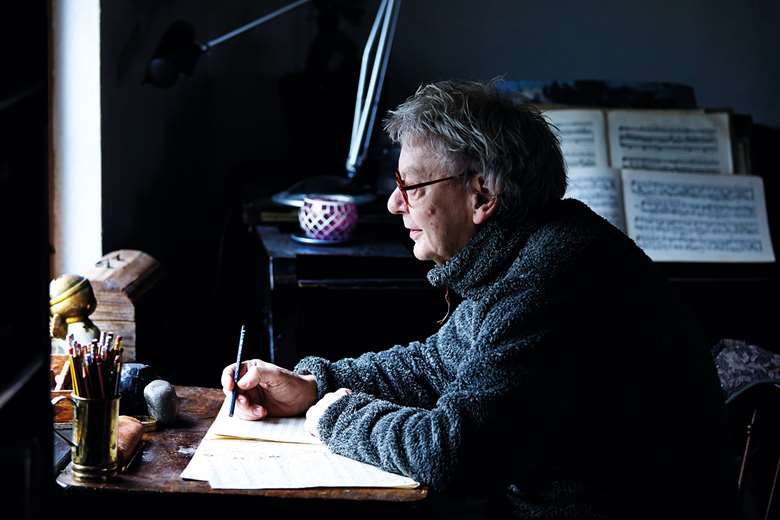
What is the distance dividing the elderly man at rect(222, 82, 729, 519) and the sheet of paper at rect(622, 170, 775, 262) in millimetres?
1484

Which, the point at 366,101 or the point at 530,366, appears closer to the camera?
the point at 530,366

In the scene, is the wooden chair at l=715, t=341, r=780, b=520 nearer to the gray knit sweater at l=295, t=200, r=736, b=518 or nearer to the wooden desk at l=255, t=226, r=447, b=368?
the gray knit sweater at l=295, t=200, r=736, b=518

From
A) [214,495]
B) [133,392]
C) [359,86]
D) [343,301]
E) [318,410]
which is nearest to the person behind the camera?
[214,495]

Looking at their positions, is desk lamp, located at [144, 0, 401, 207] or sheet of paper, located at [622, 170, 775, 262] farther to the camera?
sheet of paper, located at [622, 170, 775, 262]

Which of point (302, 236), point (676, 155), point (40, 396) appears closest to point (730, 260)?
point (676, 155)

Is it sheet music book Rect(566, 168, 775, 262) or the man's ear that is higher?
sheet music book Rect(566, 168, 775, 262)

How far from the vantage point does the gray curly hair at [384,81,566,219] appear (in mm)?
1752

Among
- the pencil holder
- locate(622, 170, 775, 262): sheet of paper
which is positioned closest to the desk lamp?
locate(622, 170, 775, 262): sheet of paper

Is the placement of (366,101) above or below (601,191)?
above

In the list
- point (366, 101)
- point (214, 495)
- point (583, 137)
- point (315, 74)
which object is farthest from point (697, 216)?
point (214, 495)

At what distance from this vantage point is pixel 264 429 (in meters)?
1.79

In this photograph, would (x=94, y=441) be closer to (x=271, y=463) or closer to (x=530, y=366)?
(x=271, y=463)

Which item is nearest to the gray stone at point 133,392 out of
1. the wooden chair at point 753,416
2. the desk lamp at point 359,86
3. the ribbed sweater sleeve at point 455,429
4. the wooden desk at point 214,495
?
the wooden desk at point 214,495

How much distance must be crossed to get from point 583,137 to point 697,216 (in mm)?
431
